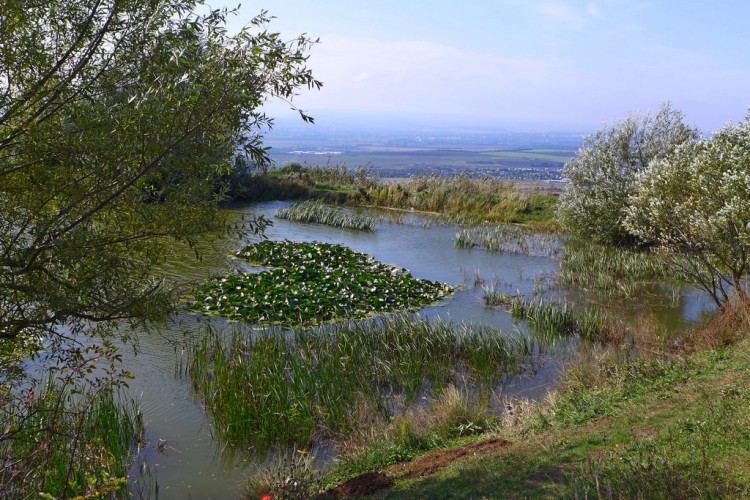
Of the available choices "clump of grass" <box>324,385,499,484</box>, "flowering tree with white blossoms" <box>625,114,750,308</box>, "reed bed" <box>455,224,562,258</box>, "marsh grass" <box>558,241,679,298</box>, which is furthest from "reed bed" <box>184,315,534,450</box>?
"reed bed" <box>455,224,562,258</box>

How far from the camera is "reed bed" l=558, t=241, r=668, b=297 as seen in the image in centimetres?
1842

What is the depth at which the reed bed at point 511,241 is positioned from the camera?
24.5 metres

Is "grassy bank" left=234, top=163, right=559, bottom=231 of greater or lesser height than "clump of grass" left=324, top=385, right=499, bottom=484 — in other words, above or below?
above

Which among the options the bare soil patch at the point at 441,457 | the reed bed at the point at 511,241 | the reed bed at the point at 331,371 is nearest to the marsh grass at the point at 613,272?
the reed bed at the point at 511,241

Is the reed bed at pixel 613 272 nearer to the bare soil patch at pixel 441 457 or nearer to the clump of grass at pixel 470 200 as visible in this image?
the clump of grass at pixel 470 200

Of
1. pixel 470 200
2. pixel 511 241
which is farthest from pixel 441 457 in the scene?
pixel 470 200

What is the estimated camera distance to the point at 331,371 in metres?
10.1

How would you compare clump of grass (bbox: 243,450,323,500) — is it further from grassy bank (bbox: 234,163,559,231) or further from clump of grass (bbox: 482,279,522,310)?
grassy bank (bbox: 234,163,559,231)

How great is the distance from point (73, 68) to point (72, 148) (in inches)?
42.0

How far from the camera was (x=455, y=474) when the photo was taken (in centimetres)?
663

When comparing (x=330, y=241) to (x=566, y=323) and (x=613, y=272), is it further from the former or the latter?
(x=566, y=323)

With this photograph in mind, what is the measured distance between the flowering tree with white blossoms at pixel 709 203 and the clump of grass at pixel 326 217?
1471 centimetres

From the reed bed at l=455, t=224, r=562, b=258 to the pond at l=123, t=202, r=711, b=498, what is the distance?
0.58 meters

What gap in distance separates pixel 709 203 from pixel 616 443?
27.4 ft
